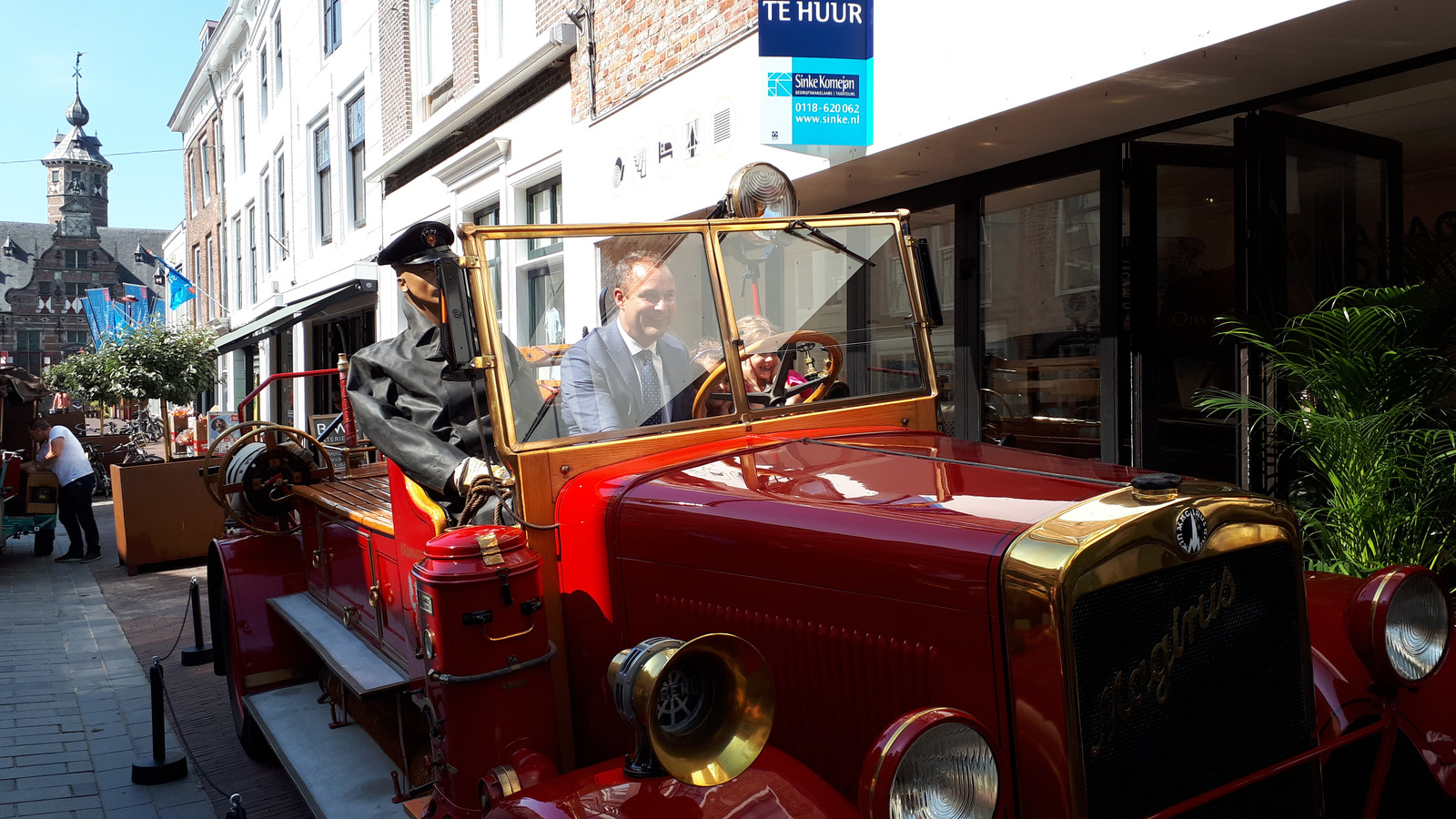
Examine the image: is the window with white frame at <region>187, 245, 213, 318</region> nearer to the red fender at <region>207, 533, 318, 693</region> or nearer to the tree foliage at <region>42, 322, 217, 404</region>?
the tree foliage at <region>42, 322, 217, 404</region>

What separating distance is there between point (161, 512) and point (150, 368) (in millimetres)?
9919

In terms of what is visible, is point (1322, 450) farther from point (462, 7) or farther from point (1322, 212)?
point (462, 7)

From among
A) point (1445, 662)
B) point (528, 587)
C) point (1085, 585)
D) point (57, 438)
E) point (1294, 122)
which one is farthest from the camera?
point (57, 438)

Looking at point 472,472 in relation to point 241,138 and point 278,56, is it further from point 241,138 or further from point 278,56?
point 241,138

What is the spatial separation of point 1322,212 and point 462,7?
10393mm

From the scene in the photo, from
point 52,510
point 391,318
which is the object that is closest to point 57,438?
point 52,510

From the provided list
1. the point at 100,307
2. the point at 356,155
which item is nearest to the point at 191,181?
the point at 100,307

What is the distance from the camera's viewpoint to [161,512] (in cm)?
940

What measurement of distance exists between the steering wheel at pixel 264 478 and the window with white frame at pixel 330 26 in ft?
47.9

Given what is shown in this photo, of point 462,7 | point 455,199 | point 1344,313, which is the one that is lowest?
point 1344,313

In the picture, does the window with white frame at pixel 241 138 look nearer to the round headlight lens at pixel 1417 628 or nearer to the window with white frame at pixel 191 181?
the window with white frame at pixel 191 181

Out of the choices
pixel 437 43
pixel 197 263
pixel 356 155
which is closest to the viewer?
pixel 437 43

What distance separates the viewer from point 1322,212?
17.0 feet

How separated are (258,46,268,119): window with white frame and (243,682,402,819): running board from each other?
70.2 ft
